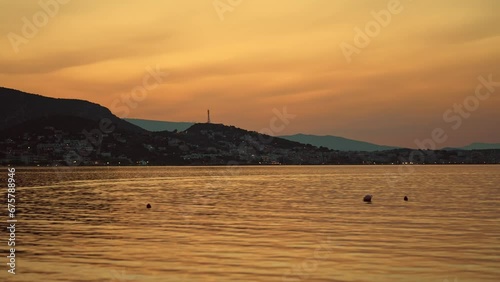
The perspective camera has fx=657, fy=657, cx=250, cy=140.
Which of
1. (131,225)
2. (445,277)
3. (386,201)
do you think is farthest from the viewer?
(386,201)

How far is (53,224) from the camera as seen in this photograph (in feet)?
178

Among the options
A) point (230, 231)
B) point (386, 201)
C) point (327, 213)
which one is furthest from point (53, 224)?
point (386, 201)

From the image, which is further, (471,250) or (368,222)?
(368,222)

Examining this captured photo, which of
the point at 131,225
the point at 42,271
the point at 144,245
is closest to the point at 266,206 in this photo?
the point at 131,225

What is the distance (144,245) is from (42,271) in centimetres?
968

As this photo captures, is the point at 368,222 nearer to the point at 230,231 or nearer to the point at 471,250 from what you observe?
the point at 230,231

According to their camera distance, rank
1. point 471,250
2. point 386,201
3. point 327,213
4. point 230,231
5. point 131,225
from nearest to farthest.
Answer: point 471,250, point 230,231, point 131,225, point 327,213, point 386,201

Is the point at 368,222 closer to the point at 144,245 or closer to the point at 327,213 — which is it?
the point at 327,213

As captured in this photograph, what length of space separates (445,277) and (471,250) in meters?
8.44

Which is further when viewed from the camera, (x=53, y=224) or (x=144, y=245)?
(x=53, y=224)

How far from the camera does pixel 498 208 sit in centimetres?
6944

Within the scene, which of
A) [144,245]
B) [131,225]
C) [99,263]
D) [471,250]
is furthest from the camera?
[131,225]

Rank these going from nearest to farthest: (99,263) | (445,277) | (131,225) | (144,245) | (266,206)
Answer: (445,277) → (99,263) → (144,245) → (131,225) → (266,206)

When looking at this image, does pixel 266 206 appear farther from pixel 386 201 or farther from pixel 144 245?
A: pixel 144 245
